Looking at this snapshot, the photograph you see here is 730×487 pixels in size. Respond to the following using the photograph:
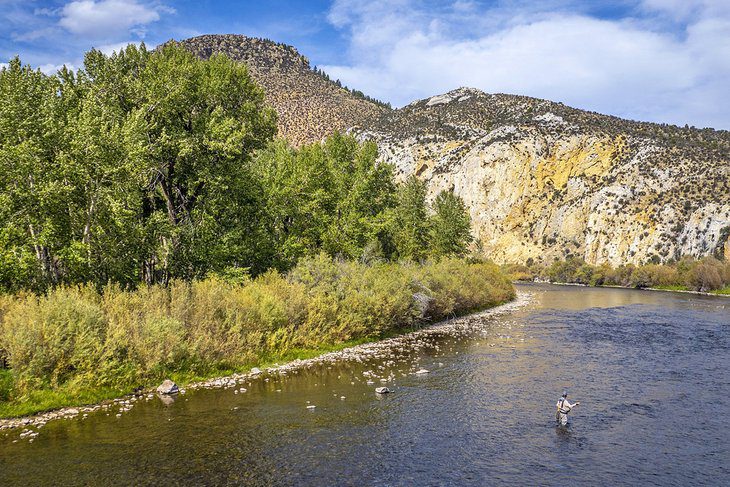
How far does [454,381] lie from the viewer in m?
24.9

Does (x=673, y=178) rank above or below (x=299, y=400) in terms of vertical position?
above

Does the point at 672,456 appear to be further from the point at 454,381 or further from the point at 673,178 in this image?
the point at 673,178

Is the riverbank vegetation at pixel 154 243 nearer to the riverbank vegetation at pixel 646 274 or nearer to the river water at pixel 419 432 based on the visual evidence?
the river water at pixel 419 432

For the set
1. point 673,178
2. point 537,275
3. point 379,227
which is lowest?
point 537,275

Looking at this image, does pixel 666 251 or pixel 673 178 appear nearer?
pixel 666 251

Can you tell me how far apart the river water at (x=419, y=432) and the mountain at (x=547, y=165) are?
11177cm

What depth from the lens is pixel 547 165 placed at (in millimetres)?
161500

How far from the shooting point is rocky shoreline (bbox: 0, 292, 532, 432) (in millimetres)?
18422

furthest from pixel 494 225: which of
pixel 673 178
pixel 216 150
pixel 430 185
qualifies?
pixel 216 150

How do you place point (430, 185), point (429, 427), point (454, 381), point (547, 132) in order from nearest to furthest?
point (429, 427), point (454, 381), point (547, 132), point (430, 185)

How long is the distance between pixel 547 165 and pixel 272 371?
503 feet

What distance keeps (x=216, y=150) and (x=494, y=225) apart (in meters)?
143

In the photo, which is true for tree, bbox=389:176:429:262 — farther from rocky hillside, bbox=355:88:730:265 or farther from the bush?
rocky hillside, bbox=355:88:730:265

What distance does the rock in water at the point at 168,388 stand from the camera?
2211cm
